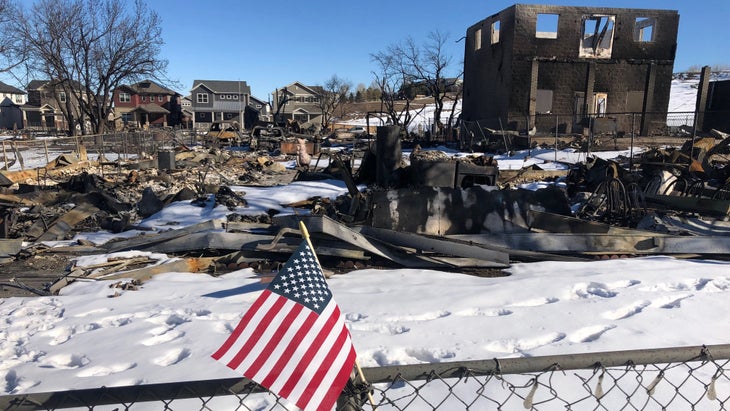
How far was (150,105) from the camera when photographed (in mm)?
76500

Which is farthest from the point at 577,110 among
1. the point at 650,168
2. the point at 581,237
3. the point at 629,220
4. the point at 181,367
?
the point at 181,367

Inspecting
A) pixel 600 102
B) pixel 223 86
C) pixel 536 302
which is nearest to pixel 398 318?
pixel 536 302

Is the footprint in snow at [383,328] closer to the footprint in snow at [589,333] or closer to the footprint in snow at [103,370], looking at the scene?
the footprint in snow at [589,333]

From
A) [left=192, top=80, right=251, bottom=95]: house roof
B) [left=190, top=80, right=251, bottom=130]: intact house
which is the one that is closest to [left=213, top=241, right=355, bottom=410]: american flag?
[left=190, top=80, right=251, bottom=130]: intact house

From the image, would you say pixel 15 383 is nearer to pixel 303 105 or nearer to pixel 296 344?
pixel 296 344

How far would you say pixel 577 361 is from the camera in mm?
1869

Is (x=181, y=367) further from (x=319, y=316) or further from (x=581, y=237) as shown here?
(x=581, y=237)

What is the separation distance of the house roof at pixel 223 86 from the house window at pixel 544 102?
57.5 m

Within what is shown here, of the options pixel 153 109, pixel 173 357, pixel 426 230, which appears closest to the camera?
pixel 173 357

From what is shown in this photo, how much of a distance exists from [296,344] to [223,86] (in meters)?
85.2

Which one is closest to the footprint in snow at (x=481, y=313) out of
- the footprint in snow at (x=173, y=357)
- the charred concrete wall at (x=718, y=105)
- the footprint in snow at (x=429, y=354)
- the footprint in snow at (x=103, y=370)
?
the footprint in snow at (x=429, y=354)

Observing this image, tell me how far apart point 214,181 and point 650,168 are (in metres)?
13.3

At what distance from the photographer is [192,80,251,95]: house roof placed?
7881cm

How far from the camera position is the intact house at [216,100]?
259 ft
